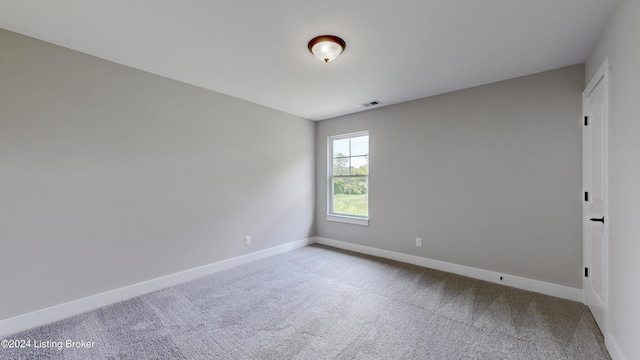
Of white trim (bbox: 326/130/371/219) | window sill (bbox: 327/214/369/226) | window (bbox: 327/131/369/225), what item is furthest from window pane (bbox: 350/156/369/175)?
window sill (bbox: 327/214/369/226)

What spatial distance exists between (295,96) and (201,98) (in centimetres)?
127

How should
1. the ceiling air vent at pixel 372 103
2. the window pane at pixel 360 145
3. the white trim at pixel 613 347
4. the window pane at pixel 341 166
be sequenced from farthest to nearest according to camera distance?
the window pane at pixel 341 166
the window pane at pixel 360 145
the ceiling air vent at pixel 372 103
the white trim at pixel 613 347

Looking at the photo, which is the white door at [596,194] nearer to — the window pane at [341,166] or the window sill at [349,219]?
the window sill at [349,219]

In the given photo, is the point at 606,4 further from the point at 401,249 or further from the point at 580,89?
the point at 401,249

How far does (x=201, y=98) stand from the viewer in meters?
3.32

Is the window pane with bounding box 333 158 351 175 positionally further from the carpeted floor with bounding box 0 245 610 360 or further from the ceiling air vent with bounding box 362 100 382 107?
the carpeted floor with bounding box 0 245 610 360

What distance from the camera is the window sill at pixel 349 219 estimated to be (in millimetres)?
4328

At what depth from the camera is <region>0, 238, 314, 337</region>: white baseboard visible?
210 cm

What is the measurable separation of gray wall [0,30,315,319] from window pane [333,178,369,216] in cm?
163

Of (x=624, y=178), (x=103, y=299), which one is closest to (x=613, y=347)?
(x=624, y=178)

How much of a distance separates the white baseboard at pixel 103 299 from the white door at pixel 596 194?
153 inches

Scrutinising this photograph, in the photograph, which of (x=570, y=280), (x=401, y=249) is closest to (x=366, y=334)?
(x=401, y=249)

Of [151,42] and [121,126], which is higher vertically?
[151,42]


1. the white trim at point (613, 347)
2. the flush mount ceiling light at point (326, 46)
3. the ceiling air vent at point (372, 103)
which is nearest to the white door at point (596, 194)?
the white trim at point (613, 347)
